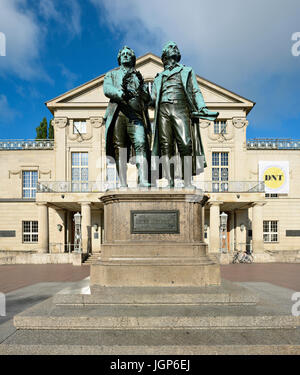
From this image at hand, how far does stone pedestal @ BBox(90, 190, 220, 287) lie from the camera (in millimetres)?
4617

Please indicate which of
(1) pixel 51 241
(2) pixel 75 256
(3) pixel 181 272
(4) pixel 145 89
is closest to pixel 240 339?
(3) pixel 181 272

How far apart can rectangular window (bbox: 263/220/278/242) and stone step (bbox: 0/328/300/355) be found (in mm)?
28031

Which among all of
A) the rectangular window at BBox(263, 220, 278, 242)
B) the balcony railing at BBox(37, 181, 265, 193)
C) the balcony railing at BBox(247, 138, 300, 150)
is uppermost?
the balcony railing at BBox(247, 138, 300, 150)

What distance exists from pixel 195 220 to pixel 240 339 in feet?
6.81

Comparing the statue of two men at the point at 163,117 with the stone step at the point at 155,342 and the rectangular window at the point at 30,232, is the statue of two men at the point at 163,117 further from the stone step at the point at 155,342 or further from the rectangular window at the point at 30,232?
the rectangular window at the point at 30,232

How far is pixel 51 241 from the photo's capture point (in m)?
28.8

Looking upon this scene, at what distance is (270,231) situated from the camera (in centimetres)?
2956

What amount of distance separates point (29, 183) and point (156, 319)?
30.1 metres

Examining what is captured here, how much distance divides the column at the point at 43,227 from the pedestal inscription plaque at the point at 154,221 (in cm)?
2065

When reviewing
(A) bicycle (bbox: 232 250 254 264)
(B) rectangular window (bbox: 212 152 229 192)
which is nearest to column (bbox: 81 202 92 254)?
(A) bicycle (bbox: 232 250 254 264)

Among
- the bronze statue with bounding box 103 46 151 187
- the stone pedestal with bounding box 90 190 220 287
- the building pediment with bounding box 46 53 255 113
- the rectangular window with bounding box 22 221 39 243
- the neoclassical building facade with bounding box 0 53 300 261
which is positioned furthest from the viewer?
the rectangular window with bounding box 22 221 39 243

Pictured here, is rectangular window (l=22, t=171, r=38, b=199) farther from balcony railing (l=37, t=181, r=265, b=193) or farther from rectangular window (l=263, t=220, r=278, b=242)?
rectangular window (l=263, t=220, r=278, b=242)
